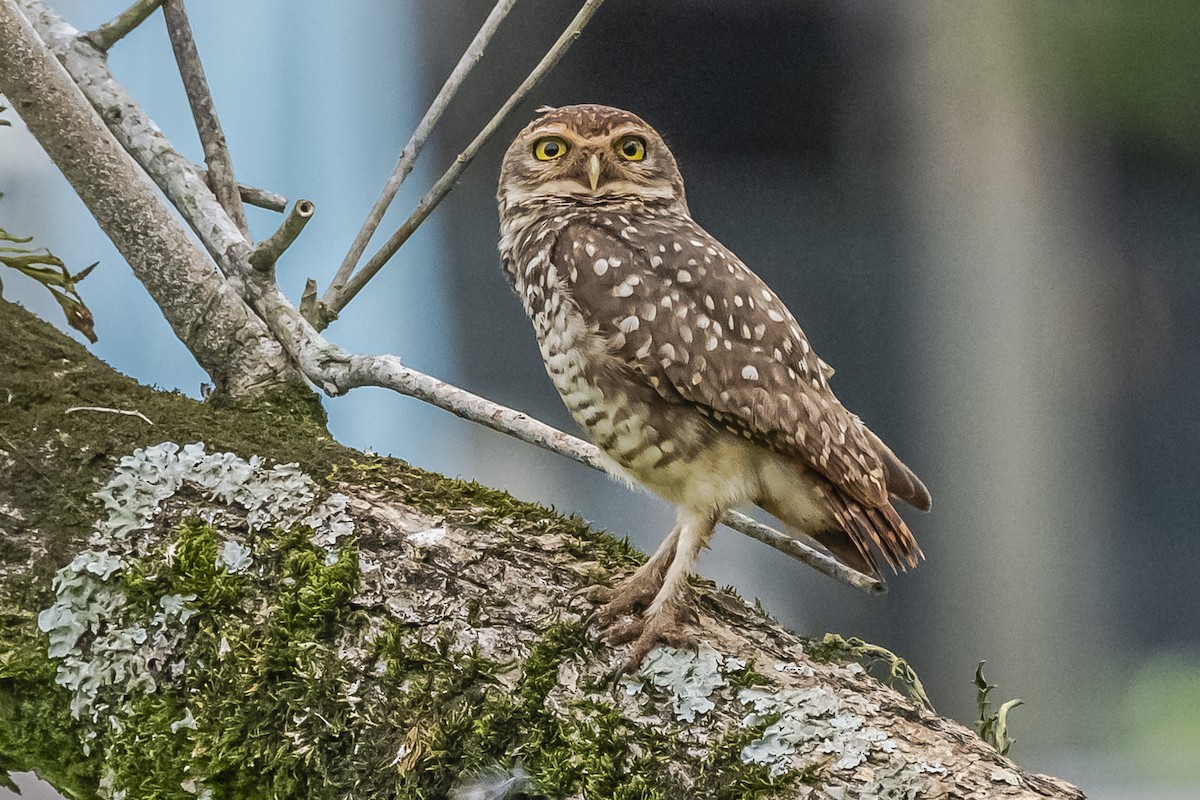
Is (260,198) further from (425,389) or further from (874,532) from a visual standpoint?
(874,532)

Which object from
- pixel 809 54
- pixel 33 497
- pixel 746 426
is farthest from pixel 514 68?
pixel 33 497

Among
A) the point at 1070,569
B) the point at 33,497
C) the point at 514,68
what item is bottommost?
the point at 33,497

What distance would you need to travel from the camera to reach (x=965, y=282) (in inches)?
85.4

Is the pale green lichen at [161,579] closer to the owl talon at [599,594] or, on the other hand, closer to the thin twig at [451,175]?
the owl talon at [599,594]

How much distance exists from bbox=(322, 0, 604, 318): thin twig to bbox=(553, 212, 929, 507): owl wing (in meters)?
0.24

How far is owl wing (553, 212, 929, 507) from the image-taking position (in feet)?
3.84

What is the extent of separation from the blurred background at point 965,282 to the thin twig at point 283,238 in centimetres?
73

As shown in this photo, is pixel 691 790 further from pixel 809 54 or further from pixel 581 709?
pixel 809 54

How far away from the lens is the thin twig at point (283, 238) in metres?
1.11

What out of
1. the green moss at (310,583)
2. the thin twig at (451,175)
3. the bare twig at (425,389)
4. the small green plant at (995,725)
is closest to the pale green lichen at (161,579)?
the green moss at (310,583)

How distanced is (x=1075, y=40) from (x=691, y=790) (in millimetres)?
2059

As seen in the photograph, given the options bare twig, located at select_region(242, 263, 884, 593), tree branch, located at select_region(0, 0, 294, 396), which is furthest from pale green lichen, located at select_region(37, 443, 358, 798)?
tree branch, located at select_region(0, 0, 294, 396)

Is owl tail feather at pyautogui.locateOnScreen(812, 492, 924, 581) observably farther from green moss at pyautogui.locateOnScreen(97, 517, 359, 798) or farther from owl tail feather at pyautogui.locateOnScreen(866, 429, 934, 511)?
green moss at pyautogui.locateOnScreen(97, 517, 359, 798)

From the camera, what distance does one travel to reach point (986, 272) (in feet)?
7.20
